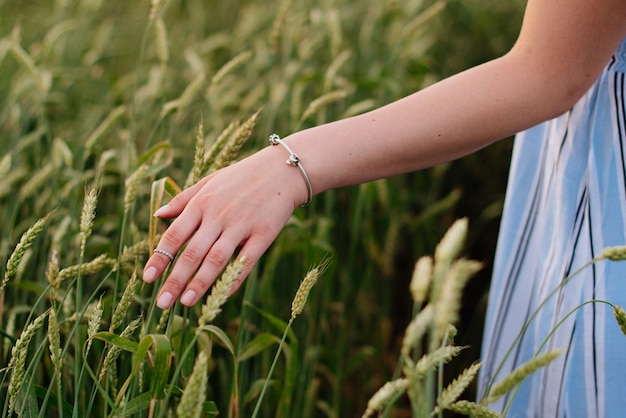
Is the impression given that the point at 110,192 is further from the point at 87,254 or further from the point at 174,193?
the point at 174,193

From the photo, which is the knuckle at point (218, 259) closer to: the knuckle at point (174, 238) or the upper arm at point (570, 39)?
the knuckle at point (174, 238)

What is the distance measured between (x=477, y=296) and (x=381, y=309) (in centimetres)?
51

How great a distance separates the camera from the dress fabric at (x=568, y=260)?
2.89 ft

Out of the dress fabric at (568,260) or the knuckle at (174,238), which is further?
the dress fabric at (568,260)

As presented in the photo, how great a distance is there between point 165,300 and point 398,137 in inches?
12.8

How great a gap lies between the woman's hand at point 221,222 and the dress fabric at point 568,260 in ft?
0.99

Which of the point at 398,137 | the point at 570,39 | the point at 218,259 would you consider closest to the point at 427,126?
the point at 398,137

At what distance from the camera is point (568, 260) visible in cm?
95

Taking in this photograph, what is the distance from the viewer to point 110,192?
177 cm

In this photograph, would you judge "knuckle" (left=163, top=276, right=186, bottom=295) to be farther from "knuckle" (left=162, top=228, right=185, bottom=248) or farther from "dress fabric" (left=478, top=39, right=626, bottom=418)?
"dress fabric" (left=478, top=39, right=626, bottom=418)

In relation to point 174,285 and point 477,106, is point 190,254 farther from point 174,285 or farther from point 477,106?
point 477,106

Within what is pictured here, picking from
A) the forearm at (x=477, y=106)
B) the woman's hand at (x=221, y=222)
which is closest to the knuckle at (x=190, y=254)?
the woman's hand at (x=221, y=222)

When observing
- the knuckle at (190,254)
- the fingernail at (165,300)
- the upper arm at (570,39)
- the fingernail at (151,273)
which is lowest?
the fingernail at (165,300)

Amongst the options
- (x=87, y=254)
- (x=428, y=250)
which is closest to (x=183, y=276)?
(x=87, y=254)
